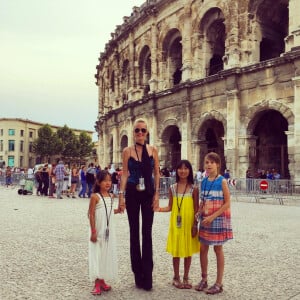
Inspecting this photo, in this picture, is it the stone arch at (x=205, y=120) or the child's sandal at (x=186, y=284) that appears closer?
the child's sandal at (x=186, y=284)

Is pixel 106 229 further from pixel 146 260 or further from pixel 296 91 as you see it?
pixel 296 91

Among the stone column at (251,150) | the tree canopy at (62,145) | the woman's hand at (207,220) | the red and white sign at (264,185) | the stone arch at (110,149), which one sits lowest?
the woman's hand at (207,220)

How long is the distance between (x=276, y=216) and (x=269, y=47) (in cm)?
1396

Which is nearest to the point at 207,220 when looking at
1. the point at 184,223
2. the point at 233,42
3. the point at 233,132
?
the point at 184,223

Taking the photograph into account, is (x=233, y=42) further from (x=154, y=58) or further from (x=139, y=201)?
(x=139, y=201)

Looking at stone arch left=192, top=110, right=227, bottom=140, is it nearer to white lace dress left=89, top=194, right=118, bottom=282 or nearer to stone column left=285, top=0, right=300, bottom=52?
stone column left=285, top=0, right=300, bottom=52

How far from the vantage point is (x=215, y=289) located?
425 cm

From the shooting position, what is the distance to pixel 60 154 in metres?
75.2

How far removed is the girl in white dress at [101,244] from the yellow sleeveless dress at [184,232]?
663 millimetres

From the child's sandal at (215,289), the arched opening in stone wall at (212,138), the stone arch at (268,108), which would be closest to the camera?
the child's sandal at (215,289)

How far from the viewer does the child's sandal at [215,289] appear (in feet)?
13.8

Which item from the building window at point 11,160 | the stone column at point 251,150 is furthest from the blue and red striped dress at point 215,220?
the building window at point 11,160

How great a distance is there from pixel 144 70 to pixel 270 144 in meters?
11.3

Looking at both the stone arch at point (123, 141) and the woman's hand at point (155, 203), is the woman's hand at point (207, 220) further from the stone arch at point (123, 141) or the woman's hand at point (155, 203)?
the stone arch at point (123, 141)
